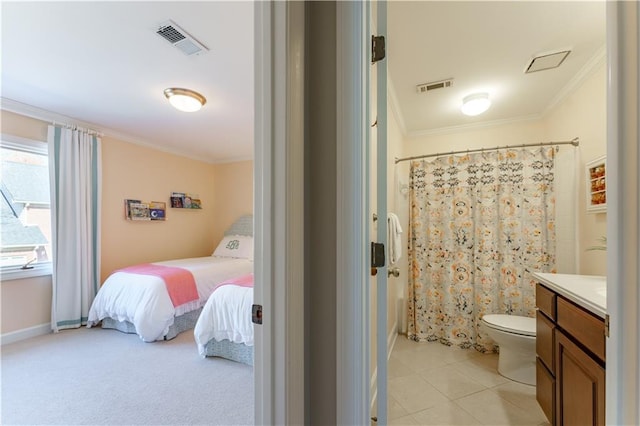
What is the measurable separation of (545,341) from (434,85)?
1.94 metres

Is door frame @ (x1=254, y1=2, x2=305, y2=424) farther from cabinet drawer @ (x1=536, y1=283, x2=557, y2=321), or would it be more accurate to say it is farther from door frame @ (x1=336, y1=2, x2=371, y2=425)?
cabinet drawer @ (x1=536, y1=283, x2=557, y2=321)

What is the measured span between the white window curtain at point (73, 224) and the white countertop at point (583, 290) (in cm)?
423

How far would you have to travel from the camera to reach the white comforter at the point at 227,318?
231 cm

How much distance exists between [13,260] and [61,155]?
1.16 meters

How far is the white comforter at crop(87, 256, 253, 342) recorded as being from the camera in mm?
2672

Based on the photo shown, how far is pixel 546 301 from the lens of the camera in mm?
1540

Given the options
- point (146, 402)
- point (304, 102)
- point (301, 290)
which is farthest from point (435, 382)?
point (304, 102)

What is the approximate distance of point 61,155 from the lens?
3027 mm

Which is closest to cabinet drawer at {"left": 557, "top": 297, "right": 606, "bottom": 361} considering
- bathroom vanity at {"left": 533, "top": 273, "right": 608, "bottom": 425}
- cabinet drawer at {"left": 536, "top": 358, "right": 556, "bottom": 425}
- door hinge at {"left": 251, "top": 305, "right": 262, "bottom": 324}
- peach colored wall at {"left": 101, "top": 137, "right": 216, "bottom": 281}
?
bathroom vanity at {"left": 533, "top": 273, "right": 608, "bottom": 425}

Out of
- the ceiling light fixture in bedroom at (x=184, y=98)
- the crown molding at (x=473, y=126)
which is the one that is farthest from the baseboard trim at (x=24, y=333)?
the crown molding at (x=473, y=126)

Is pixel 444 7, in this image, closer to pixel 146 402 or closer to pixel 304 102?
pixel 304 102

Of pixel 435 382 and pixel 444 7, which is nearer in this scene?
pixel 444 7

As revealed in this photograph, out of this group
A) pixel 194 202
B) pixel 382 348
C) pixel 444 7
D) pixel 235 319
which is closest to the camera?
pixel 382 348

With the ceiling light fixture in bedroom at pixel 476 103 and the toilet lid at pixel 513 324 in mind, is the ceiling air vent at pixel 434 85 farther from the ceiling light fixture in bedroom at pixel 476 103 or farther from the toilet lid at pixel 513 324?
the toilet lid at pixel 513 324
